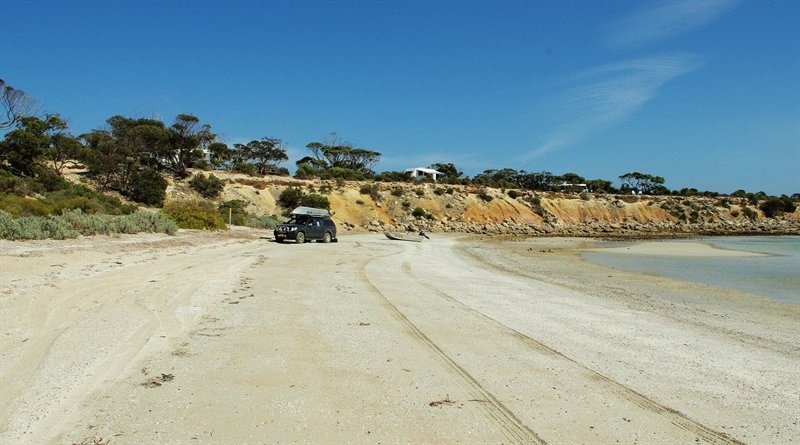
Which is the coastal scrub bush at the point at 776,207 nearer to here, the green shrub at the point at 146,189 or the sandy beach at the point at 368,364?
the green shrub at the point at 146,189

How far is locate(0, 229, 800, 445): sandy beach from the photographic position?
14.6 ft

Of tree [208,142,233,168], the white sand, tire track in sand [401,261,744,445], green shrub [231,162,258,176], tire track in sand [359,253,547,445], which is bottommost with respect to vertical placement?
the white sand

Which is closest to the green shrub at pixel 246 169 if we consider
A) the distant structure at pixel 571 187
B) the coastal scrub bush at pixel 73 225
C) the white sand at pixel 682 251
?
the coastal scrub bush at pixel 73 225

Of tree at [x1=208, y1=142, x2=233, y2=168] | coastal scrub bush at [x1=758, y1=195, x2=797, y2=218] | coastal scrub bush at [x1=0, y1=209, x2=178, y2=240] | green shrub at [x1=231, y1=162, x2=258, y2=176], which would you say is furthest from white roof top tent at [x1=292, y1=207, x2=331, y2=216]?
coastal scrub bush at [x1=758, y1=195, x2=797, y2=218]

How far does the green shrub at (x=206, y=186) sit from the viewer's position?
160ft

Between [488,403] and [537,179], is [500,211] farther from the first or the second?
[488,403]

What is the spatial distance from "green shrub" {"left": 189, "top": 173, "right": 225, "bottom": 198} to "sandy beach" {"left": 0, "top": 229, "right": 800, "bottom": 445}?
122ft

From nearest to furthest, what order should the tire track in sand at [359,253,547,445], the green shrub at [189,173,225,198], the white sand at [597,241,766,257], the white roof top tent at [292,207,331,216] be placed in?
the tire track in sand at [359,253,547,445], the white sand at [597,241,766,257], the white roof top tent at [292,207,331,216], the green shrub at [189,173,225,198]

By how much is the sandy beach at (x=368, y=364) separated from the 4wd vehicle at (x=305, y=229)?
55.1ft

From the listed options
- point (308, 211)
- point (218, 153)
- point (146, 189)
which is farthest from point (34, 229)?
point (218, 153)

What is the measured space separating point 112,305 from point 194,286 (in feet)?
8.41

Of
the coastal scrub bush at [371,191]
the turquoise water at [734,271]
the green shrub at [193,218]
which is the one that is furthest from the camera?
the coastal scrub bush at [371,191]

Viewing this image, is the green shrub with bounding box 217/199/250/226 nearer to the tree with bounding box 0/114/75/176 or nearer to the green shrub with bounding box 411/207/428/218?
the tree with bounding box 0/114/75/176

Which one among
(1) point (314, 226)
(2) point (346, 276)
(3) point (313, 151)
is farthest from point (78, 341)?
(3) point (313, 151)
